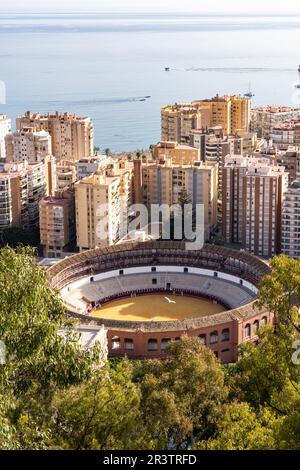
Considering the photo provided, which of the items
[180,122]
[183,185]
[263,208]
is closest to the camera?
[263,208]

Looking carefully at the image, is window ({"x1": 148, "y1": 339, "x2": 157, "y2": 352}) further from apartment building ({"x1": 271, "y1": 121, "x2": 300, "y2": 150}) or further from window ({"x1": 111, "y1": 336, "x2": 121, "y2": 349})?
apartment building ({"x1": 271, "y1": 121, "x2": 300, "y2": 150})

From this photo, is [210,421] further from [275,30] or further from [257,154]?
[275,30]

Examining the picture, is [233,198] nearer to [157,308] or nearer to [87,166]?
[157,308]

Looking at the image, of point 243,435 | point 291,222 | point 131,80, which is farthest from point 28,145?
point 131,80

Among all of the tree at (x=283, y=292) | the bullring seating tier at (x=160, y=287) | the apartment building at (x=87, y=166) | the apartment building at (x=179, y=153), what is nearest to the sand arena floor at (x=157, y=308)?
the bullring seating tier at (x=160, y=287)

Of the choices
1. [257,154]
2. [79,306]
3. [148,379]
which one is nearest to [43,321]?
[148,379]
